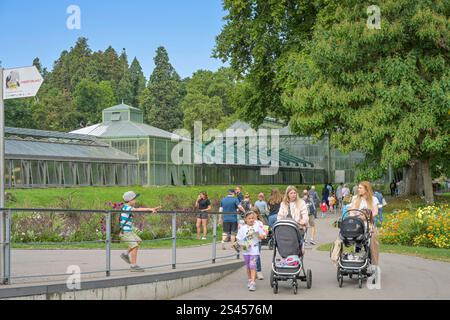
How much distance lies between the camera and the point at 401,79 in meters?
32.3

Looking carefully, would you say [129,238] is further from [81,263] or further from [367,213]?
[367,213]

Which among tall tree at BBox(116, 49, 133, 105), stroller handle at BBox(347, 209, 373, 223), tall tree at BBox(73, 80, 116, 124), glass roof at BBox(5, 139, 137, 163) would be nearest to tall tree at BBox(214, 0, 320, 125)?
glass roof at BBox(5, 139, 137, 163)

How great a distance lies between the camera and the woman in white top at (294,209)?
41.2 ft

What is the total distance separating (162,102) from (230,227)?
86.3 meters

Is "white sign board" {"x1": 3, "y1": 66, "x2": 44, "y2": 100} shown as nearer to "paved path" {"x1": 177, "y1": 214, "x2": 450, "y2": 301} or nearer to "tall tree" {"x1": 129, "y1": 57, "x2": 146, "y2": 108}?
"paved path" {"x1": 177, "y1": 214, "x2": 450, "y2": 301}

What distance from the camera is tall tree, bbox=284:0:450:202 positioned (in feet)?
105

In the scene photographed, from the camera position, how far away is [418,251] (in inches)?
732

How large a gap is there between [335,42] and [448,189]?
54.7m

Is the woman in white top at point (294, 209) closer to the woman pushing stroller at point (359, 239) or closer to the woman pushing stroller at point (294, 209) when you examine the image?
the woman pushing stroller at point (294, 209)

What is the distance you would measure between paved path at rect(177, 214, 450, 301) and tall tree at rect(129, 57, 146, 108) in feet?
352

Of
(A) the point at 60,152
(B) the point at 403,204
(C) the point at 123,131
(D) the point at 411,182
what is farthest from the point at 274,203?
(C) the point at 123,131

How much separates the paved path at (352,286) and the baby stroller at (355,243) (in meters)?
0.31

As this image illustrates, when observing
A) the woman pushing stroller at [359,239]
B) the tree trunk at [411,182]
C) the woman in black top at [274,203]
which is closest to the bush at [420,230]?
the woman in black top at [274,203]

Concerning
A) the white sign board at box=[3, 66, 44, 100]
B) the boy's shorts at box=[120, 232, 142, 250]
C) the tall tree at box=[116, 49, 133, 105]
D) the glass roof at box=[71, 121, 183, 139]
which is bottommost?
the boy's shorts at box=[120, 232, 142, 250]
